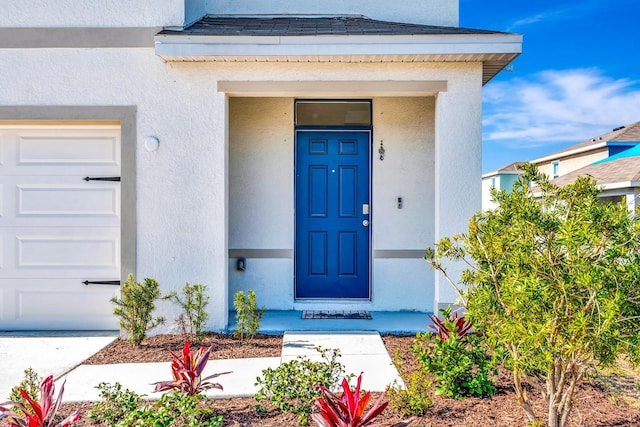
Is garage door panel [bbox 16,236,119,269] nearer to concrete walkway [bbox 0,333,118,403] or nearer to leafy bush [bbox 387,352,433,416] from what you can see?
concrete walkway [bbox 0,333,118,403]

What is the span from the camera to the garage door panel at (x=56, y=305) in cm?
550

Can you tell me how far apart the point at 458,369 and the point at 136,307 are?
3.22m

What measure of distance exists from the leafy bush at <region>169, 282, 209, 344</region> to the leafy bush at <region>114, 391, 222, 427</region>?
1805mm

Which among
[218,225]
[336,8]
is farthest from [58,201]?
[336,8]

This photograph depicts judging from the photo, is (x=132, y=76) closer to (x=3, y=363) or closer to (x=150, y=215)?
(x=150, y=215)

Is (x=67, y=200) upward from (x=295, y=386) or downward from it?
upward

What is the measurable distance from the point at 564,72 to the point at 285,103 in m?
18.1

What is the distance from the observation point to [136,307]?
15.6ft

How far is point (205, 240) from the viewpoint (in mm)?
5273

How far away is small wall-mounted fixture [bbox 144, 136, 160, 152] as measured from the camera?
5211 millimetres

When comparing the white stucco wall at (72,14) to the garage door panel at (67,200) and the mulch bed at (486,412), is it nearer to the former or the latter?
the garage door panel at (67,200)

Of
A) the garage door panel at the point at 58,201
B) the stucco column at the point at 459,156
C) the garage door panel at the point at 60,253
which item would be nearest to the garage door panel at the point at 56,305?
the garage door panel at the point at 60,253

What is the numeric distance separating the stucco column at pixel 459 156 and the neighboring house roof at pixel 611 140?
51.0ft

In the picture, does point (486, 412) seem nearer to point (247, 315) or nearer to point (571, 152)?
point (247, 315)
